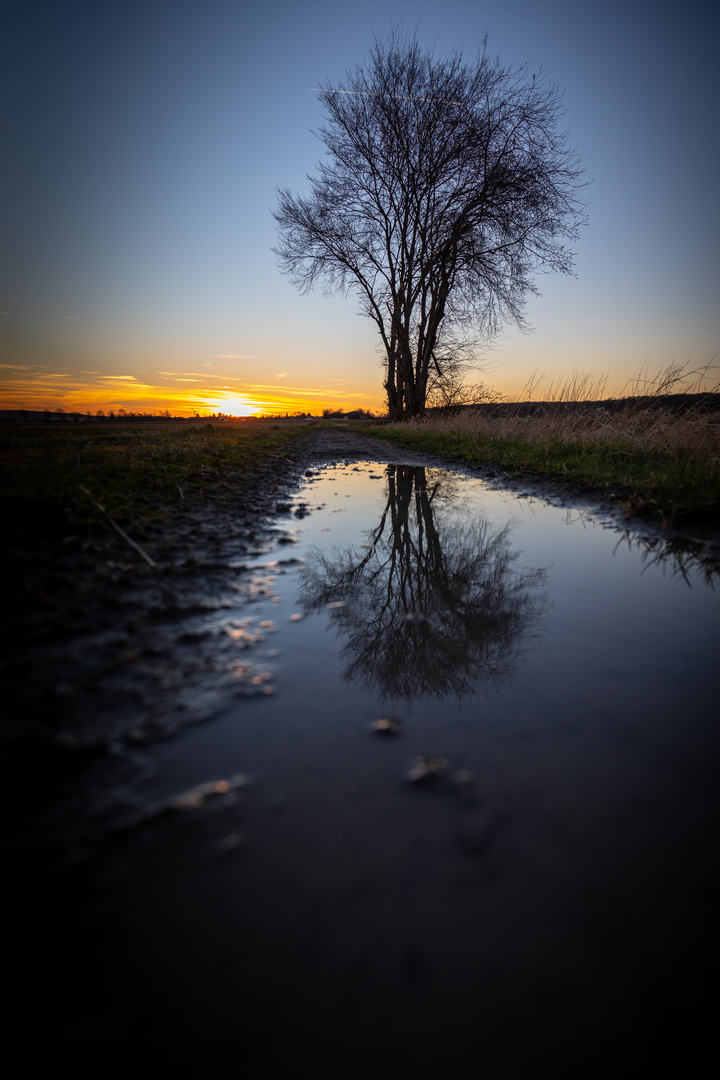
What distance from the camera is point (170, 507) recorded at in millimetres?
3777

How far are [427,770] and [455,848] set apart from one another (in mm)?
214

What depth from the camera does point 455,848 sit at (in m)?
A: 0.96

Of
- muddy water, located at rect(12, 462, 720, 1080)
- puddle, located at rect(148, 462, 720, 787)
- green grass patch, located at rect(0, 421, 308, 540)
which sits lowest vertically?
muddy water, located at rect(12, 462, 720, 1080)

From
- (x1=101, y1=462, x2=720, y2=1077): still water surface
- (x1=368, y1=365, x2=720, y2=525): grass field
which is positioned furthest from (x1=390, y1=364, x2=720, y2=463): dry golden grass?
(x1=101, y1=462, x2=720, y2=1077): still water surface

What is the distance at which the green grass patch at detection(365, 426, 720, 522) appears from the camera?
3.75m

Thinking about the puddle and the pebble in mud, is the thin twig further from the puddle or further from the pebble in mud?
the pebble in mud

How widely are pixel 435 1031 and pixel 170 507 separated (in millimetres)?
3662

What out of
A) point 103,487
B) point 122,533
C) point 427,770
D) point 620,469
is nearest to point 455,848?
point 427,770

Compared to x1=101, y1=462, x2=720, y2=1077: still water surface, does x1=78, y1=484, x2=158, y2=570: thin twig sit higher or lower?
Result: higher

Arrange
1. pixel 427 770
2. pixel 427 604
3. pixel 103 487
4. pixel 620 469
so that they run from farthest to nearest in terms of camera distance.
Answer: pixel 620 469
pixel 103 487
pixel 427 604
pixel 427 770

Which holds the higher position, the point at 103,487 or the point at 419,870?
the point at 103,487

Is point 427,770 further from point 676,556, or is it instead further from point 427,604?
point 676,556

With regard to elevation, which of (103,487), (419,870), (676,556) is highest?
(103,487)

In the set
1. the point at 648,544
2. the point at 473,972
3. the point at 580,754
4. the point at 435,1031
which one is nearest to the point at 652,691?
the point at 580,754
